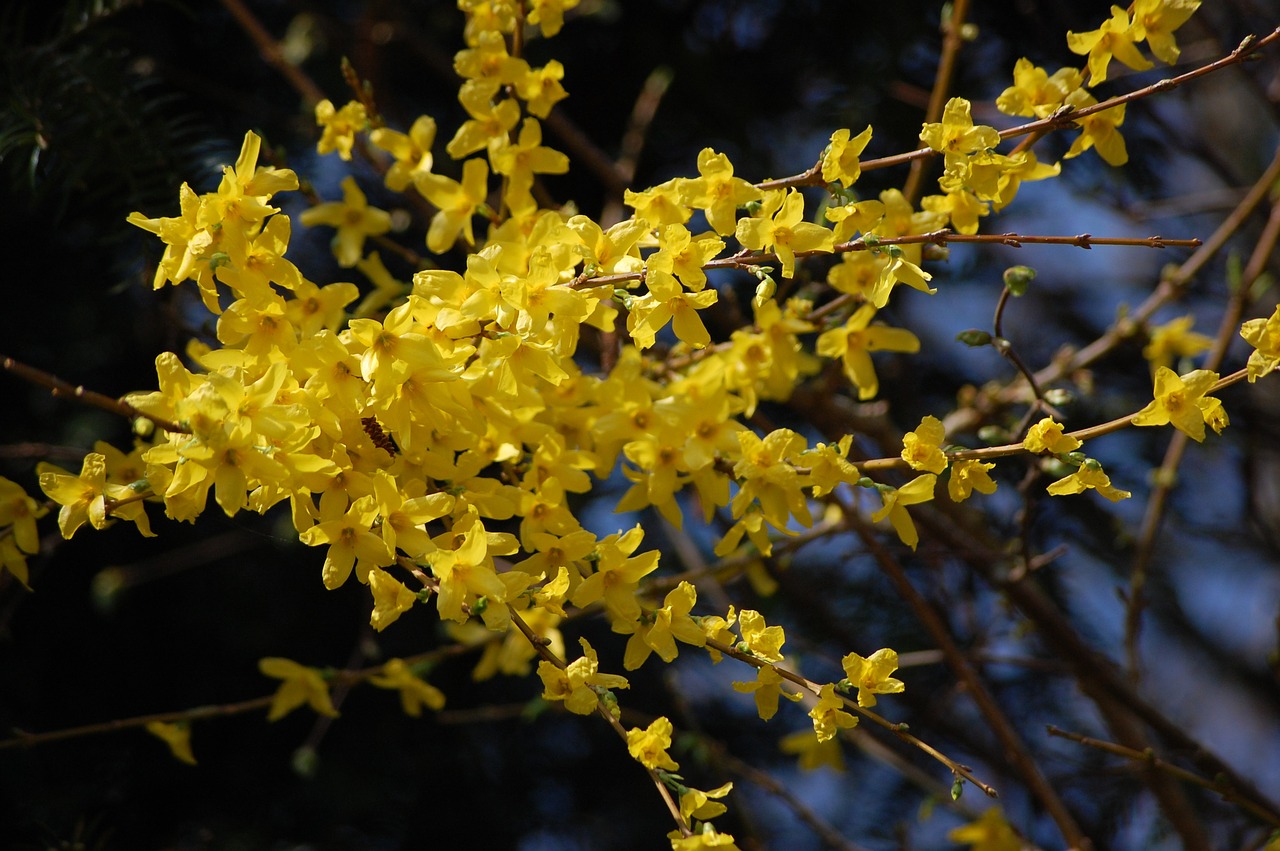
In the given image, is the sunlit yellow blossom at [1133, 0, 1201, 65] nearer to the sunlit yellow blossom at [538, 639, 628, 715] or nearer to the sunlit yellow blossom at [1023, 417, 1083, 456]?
the sunlit yellow blossom at [1023, 417, 1083, 456]

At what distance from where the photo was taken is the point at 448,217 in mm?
1037

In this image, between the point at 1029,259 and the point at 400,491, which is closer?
the point at 400,491

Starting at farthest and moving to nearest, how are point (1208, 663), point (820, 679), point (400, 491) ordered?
point (1208, 663) → point (820, 679) → point (400, 491)

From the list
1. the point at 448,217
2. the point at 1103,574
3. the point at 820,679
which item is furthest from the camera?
the point at 1103,574

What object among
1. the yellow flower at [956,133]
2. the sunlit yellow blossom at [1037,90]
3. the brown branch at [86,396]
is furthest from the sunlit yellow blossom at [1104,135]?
the brown branch at [86,396]

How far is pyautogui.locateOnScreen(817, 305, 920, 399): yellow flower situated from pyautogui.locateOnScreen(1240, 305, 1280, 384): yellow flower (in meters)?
0.34

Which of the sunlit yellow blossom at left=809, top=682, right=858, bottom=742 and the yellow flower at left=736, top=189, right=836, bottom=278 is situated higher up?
the yellow flower at left=736, top=189, right=836, bottom=278

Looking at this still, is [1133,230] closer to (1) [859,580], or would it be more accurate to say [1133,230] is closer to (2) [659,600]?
(1) [859,580]

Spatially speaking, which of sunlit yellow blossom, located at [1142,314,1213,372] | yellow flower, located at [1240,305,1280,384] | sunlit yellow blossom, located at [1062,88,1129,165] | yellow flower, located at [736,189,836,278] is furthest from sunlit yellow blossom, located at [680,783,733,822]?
sunlit yellow blossom, located at [1142,314,1213,372]

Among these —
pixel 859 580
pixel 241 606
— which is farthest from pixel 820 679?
pixel 241 606

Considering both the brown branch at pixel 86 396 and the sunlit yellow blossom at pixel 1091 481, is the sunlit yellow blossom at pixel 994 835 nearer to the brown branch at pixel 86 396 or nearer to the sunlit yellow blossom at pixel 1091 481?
the sunlit yellow blossom at pixel 1091 481

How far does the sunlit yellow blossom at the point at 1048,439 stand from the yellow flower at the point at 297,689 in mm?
754

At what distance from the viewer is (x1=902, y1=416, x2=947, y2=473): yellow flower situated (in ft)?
2.63

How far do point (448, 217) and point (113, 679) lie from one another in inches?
34.2
